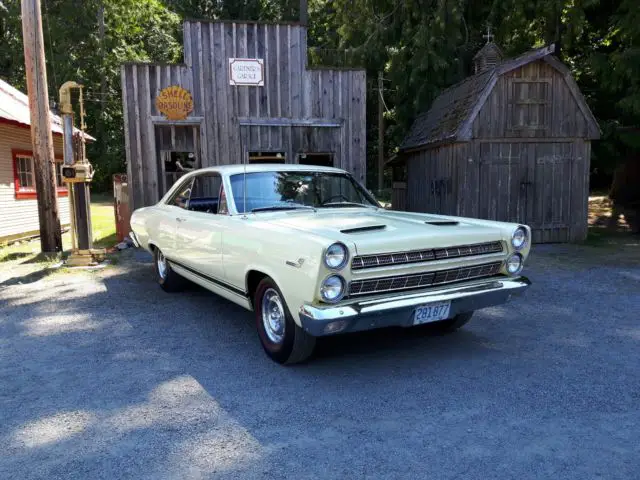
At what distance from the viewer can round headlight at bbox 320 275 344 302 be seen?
365cm

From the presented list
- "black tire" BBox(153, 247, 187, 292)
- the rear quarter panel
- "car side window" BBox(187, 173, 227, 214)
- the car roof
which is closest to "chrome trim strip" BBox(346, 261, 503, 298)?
the rear quarter panel

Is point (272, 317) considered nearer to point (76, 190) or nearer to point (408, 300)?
point (408, 300)

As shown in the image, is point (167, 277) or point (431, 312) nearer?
point (431, 312)

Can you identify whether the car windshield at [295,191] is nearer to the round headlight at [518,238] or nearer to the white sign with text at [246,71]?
the round headlight at [518,238]

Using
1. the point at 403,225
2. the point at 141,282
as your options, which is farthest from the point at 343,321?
the point at 141,282

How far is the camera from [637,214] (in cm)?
1636

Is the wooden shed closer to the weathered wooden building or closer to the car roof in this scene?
the weathered wooden building

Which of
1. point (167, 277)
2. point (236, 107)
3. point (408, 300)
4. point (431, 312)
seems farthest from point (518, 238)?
point (236, 107)

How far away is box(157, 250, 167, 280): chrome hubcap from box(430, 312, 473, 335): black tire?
12.0 feet

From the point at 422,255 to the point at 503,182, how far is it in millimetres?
8348

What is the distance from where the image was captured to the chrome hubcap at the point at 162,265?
6.90 meters

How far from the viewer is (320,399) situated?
3.69 meters

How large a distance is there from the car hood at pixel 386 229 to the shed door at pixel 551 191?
7663mm

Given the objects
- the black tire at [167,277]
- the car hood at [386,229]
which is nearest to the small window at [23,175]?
the black tire at [167,277]
